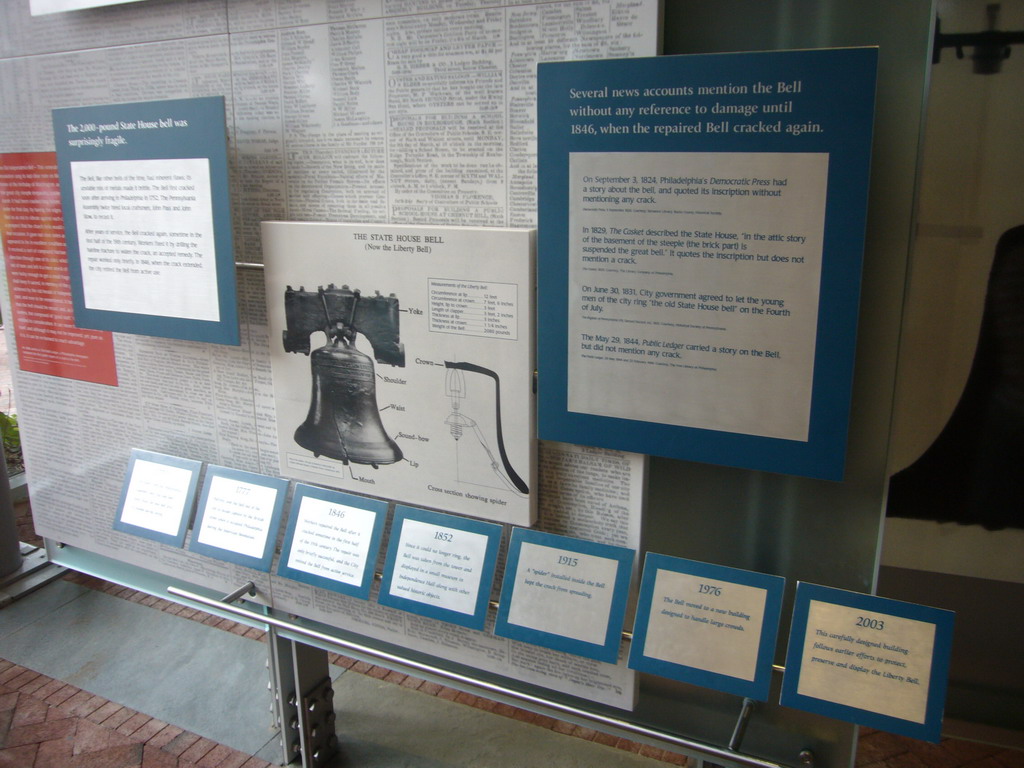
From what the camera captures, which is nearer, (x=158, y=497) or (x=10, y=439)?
(x=158, y=497)

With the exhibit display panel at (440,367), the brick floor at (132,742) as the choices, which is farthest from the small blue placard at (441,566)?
the brick floor at (132,742)

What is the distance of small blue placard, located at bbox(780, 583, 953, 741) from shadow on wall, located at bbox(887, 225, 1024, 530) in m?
1.04

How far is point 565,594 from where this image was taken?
191cm

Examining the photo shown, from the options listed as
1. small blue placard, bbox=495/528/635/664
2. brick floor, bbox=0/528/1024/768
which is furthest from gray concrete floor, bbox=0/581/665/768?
small blue placard, bbox=495/528/635/664

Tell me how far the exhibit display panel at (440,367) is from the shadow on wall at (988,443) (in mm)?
926

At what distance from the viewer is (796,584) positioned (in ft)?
5.85

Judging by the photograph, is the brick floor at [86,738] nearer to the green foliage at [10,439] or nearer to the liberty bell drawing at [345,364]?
the liberty bell drawing at [345,364]

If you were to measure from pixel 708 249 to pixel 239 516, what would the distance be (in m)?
1.62

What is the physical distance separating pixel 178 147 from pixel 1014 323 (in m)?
2.45

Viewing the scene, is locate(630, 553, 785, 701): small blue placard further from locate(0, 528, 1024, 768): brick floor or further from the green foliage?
the green foliage

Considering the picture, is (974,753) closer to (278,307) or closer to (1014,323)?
(1014,323)

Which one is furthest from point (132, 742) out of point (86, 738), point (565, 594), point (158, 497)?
point (565, 594)

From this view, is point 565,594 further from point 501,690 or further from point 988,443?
point 988,443

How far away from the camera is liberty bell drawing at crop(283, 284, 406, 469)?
2037mm
